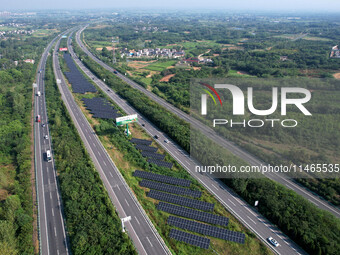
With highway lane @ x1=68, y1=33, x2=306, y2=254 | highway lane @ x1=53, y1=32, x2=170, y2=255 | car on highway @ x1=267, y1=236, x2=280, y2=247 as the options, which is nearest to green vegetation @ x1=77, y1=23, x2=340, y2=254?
highway lane @ x1=68, y1=33, x2=306, y2=254

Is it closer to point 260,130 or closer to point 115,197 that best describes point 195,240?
point 115,197

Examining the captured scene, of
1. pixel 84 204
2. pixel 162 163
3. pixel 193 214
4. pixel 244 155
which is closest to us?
pixel 193 214

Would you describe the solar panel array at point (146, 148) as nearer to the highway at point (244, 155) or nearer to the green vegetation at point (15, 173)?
the highway at point (244, 155)

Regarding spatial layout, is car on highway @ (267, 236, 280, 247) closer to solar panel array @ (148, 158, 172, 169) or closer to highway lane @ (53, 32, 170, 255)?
highway lane @ (53, 32, 170, 255)

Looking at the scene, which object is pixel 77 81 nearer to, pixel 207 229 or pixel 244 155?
pixel 244 155

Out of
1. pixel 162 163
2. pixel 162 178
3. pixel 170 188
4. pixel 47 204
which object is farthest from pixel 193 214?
pixel 47 204

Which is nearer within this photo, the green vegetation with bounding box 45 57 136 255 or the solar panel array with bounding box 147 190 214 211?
the green vegetation with bounding box 45 57 136 255

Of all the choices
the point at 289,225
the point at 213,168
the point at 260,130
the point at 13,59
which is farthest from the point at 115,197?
the point at 13,59
